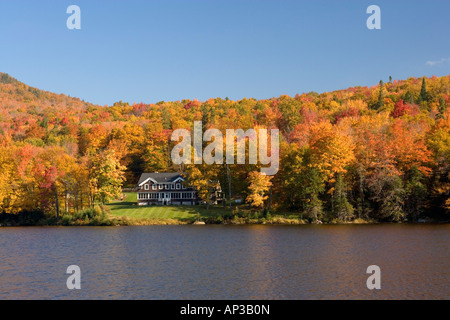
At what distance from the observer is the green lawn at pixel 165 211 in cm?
9338

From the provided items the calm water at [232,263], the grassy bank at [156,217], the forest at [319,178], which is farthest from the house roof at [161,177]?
the calm water at [232,263]

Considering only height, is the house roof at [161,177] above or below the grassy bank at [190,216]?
above

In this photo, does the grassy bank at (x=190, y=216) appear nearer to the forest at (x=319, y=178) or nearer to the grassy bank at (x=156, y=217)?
the grassy bank at (x=156, y=217)

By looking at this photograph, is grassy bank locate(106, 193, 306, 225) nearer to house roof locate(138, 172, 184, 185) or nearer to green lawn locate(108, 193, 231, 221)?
green lawn locate(108, 193, 231, 221)

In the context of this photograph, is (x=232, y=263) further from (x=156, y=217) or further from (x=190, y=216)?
(x=156, y=217)

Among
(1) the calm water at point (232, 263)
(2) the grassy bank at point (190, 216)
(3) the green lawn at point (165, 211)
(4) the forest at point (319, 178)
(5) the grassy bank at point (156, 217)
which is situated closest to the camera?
(1) the calm water at point (232, 263)

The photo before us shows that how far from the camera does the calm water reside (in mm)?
34969

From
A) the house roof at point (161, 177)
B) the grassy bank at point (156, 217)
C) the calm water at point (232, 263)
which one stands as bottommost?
the grassy bank at point (156, 217)

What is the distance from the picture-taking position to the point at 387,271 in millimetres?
40656

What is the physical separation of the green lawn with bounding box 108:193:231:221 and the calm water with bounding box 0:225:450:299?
20.2 metres

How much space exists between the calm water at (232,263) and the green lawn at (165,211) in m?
20.2

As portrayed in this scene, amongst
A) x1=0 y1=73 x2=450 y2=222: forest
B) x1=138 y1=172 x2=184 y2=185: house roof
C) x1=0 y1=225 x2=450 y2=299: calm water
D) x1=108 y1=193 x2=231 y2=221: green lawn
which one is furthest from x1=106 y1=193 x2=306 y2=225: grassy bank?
x1=0 y1=225 x2=450 y2=299: calm water
